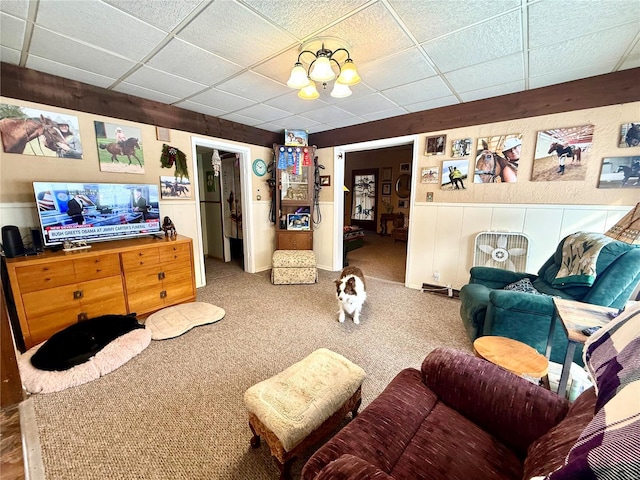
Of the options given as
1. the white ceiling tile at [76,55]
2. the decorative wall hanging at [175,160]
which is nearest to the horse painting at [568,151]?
the white ceiling tile at [76,55]

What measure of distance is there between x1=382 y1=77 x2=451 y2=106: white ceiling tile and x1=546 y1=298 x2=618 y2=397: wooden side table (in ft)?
7.27

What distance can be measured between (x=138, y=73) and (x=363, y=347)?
330 cm

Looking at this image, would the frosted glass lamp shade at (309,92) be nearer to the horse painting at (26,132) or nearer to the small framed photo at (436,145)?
the small framed photo at (436,145)

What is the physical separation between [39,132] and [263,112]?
7.41ft

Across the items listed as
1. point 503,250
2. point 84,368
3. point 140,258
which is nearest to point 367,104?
point 503,250

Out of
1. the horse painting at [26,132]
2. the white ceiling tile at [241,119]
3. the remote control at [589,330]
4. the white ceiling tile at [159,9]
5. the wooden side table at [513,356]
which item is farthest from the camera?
the white ceiling tile at [241,119]

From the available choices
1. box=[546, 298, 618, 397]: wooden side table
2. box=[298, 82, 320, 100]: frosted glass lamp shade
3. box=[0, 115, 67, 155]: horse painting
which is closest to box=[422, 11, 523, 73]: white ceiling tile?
box=[298, 82, 320, 100]: frosted glass lamp shade

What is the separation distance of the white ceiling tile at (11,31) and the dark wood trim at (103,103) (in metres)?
0.42

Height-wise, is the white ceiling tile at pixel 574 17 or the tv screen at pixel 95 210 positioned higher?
the white ceiling tile at pixel 574 17

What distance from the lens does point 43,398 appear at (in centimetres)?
166

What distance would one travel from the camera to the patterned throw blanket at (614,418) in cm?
36

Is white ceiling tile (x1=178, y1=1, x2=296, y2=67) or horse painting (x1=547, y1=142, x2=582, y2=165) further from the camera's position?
horse painting (x1=547, y1=142, x2=582, y2=165)

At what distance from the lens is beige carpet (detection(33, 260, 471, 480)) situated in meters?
1.28

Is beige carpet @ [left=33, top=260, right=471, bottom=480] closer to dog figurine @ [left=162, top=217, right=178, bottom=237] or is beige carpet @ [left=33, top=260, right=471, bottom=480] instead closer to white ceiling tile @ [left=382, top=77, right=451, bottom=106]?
dog figurine @ [left=162, top=217, right=178, bottom=237]
